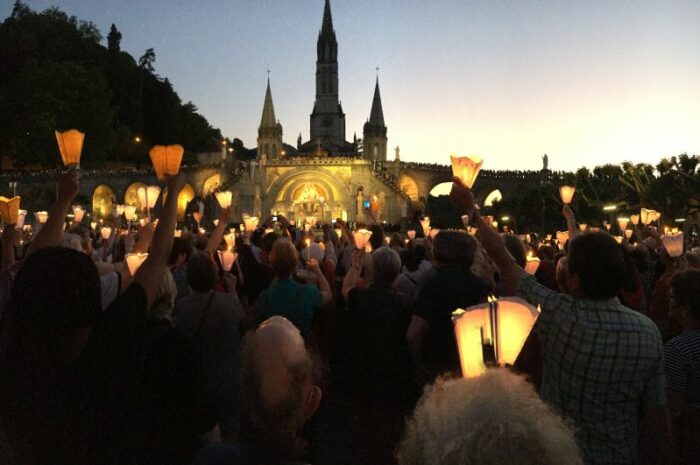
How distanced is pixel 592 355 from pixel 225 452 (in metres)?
1.51

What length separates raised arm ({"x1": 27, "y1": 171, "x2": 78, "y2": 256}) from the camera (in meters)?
2.60

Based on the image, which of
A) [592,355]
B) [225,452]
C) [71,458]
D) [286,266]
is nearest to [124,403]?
[71,458]

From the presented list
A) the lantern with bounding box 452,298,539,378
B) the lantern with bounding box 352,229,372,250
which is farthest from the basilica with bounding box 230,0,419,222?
the lantern with bounding box 452,298,539,378

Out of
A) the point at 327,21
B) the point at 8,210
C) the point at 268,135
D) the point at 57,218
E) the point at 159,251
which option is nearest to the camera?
the point at 159,251

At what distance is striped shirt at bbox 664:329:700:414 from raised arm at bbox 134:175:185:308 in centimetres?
243

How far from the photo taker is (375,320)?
3.95m

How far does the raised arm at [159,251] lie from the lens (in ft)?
7.39

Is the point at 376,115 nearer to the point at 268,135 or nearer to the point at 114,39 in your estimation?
the point at 268,135

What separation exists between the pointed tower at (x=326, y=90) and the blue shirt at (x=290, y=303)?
79183 millimetres

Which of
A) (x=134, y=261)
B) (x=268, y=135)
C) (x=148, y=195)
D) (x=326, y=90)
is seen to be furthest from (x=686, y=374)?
(x=326, y=90)

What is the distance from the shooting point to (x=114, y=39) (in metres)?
64.6

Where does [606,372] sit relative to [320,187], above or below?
below

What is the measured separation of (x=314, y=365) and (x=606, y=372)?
1232 mm

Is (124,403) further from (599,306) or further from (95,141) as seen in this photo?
(95,141)
